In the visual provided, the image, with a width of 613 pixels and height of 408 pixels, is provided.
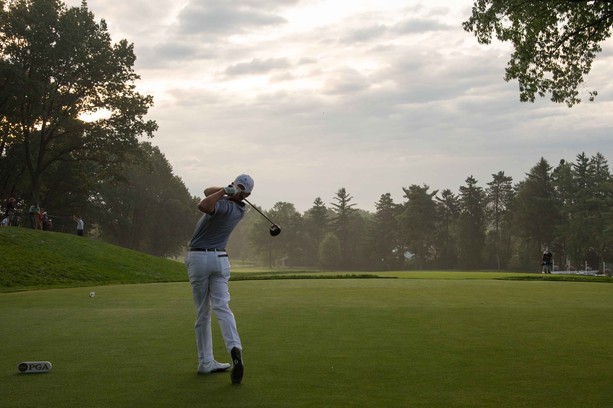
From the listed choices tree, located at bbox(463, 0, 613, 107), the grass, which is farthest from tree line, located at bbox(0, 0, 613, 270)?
the grass

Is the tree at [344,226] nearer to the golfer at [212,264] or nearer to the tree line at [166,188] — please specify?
the tree line at [166,188]

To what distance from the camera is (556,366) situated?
8922 mm

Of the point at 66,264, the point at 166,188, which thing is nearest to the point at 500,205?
the point at 166,188

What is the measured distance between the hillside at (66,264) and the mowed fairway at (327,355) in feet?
52.8

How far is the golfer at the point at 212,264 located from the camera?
8.93 metres

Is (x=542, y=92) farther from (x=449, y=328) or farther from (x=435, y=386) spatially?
(x=435, y=386)

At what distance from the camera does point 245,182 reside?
30.0 ft

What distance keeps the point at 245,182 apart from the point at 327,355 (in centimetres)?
287

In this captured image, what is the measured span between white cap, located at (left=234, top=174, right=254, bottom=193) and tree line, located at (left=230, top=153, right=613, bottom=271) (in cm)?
9751

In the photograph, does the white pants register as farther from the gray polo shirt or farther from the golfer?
the gray polo shirt

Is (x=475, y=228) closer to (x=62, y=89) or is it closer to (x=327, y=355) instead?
(x=62, y=89)

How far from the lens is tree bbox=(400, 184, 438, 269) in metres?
133

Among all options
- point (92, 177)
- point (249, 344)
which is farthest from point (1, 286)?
point (92, 177)

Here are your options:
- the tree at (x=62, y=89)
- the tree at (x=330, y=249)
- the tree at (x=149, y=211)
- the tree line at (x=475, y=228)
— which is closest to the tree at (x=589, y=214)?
the tree line at (x=475, y=228)
